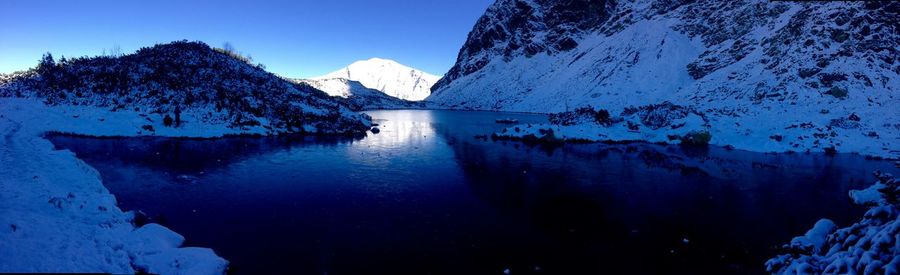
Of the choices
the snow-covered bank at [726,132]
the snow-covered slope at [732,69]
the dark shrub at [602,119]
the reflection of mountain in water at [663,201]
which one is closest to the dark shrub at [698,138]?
the snow-covered bank at [726,132]

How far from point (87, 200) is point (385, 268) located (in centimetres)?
1335

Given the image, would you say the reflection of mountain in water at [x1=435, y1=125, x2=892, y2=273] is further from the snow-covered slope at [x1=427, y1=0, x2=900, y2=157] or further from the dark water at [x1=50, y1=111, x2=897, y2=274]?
the snow-covered slope at [x1=427, y1=0, x2=900, y2=157]

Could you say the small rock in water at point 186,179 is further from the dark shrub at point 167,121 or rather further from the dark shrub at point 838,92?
the dark shrub at point 838,92

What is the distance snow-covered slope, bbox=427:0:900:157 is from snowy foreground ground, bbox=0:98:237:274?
57.6m

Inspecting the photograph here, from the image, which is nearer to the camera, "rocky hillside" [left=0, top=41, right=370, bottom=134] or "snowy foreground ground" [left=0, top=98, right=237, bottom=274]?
"snowy foreground ground" [left=0, top=98, right=237, bottom=274]

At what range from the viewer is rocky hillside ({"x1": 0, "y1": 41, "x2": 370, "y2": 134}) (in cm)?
5619

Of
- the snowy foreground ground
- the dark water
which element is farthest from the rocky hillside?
the snowy foreground ground

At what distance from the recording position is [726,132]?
55500 mm

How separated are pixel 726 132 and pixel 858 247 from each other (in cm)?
5336

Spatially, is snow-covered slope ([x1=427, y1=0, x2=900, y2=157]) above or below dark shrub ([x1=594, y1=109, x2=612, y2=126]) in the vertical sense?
above

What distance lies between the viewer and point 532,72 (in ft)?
556

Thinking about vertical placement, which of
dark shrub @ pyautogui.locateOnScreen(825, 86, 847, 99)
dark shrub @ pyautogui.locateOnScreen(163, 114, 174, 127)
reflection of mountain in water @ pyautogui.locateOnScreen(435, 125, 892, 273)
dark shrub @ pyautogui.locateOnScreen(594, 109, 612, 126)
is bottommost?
reflection of mountain in water @ pyautogui.locateOnScreen(435, 125, 892, 273)

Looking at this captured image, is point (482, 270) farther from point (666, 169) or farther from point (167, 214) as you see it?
point (666, 169)

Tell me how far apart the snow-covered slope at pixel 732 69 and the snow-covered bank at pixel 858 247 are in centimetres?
4269
